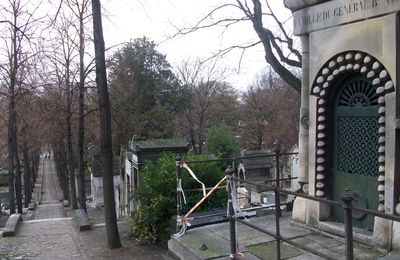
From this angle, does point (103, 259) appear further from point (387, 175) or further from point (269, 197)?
point (269, 197)

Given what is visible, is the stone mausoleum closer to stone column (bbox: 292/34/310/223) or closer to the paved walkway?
stone column (bbox: 292/34/310/223)

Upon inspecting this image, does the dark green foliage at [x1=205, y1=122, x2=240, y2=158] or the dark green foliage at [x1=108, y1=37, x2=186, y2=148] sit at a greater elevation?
the dark green foliage at [x1=108, y1=37, x2=186, y2=148]

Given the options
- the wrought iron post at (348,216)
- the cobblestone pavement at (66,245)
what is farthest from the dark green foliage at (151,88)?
Answer: the wrought iron post at (348,216)

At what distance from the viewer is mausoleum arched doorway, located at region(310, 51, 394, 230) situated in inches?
225

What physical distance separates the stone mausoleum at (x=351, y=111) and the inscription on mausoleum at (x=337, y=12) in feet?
0.04

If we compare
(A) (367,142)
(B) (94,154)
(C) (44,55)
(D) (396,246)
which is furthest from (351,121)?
(B) (94,154)

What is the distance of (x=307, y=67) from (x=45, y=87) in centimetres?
1514

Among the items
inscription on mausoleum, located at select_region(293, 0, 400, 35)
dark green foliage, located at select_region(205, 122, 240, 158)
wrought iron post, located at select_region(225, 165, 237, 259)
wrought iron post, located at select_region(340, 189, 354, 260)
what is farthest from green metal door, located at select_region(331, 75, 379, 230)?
dark green foliage, located at select_region(205, 122, 240, 158)

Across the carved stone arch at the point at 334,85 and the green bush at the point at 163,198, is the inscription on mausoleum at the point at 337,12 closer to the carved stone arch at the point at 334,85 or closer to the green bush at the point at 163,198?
the carved stone arch at the point at 334,85

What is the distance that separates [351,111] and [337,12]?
1425 millimetres

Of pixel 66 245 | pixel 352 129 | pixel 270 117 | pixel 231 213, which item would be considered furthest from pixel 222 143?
pixel 231 213

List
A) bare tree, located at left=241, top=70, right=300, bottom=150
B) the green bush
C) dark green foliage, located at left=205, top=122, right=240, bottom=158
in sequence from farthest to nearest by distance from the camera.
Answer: bare tree, located at left=241, top=70, right=300, bottom=150, dark green foliage, located at left=205, top=122, right=240, bottom=158, the green bush

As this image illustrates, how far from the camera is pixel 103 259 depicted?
26.8 ft

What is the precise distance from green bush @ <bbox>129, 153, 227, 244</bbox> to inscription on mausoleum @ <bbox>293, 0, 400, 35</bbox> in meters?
3.60
